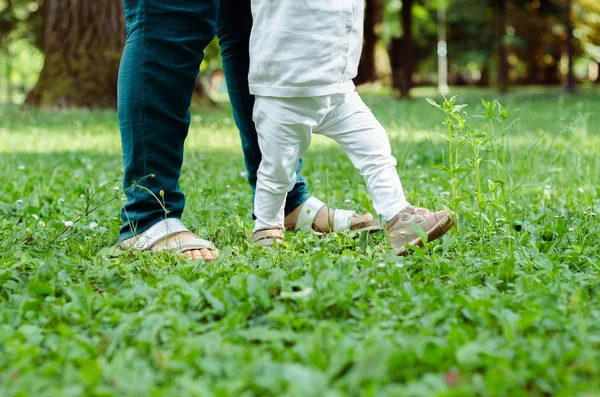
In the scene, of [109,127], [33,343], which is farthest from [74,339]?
[109,127]

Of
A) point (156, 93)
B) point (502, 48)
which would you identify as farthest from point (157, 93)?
point (502, 48)

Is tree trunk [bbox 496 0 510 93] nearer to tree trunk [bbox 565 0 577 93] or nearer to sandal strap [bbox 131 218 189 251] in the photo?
tree trunk [bbox 565 0 577 93]

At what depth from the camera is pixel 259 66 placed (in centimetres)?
247

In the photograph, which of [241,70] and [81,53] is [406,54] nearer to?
[81,53]

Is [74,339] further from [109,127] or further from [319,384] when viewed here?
[109,127]

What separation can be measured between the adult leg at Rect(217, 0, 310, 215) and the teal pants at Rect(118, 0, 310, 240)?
0.29m

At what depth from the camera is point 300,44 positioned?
7.85ft

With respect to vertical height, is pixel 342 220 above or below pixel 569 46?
below

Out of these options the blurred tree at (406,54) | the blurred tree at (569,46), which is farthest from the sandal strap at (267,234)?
the blurred tree at (569,46)

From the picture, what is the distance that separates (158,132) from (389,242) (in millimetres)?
924

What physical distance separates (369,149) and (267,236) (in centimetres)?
51

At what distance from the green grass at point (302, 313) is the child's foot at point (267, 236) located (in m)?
0.06

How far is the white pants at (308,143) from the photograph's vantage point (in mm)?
2492

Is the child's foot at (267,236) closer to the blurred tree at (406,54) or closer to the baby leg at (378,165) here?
the baby leg at (378,165)
